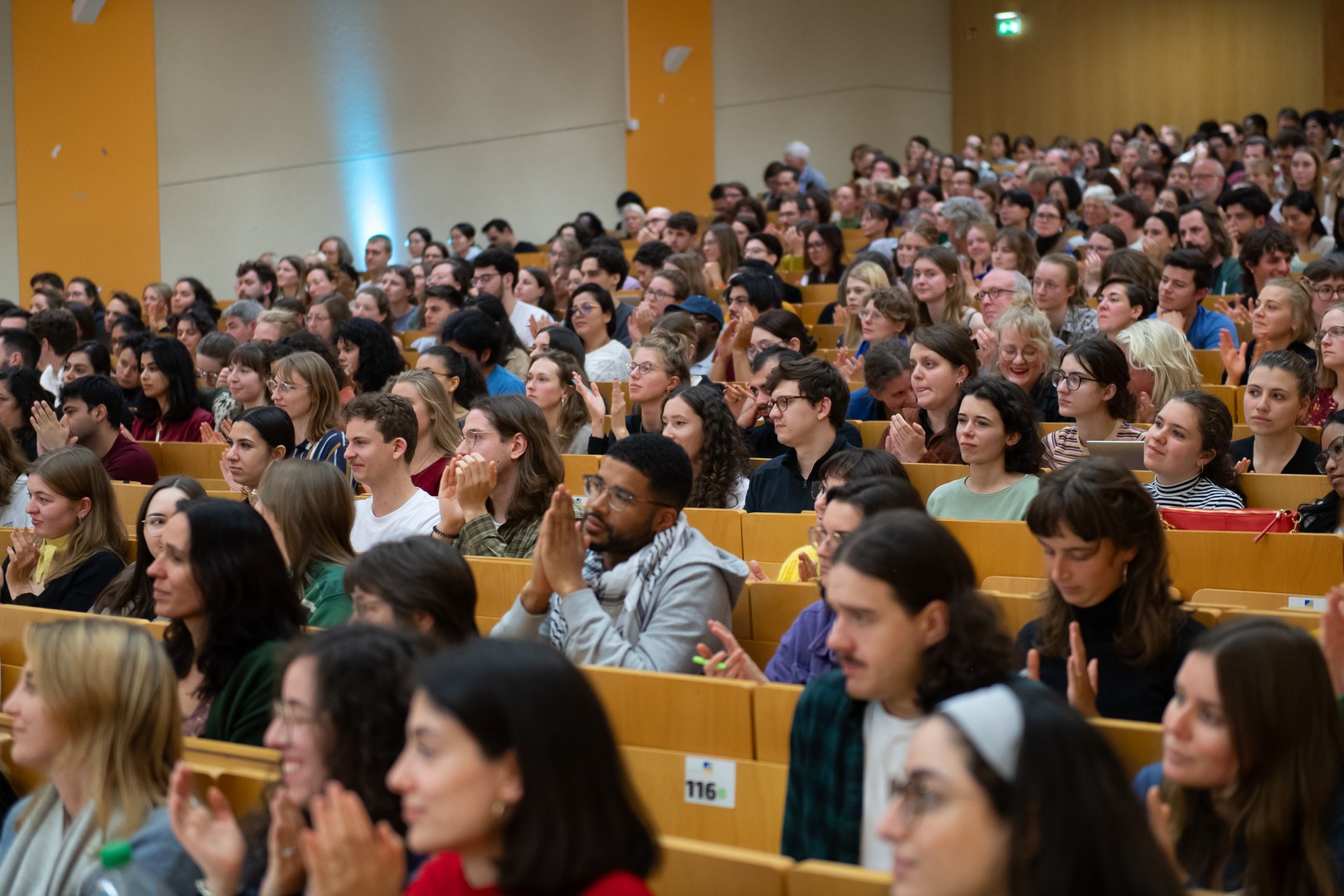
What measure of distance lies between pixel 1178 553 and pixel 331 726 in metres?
2.24

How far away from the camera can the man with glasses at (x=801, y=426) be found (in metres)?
4.23

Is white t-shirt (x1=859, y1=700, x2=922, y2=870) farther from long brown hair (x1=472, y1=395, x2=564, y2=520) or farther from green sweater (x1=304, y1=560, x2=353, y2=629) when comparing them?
long brown hair (x1=472, y1=395, x2=564, y2=520)

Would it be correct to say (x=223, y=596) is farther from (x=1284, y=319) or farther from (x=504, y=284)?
(x=504, y=284)

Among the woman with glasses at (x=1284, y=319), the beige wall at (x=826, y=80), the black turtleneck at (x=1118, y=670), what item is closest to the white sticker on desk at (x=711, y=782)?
the black turtleneck at (x=1118, y=670)

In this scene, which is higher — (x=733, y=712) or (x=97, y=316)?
(x=97, y=316)

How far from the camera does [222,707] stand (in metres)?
2.63

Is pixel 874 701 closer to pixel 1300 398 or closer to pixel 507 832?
pixel 507 832

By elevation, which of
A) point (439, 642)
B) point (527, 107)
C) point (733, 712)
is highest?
point (527, 107)

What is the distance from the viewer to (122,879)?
6.68 ft

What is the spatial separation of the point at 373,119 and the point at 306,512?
898 centimetres

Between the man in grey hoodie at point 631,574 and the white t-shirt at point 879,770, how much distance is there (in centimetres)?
86

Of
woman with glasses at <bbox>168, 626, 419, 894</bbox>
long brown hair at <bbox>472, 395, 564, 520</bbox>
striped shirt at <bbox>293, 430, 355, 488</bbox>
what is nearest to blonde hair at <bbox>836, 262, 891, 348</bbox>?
striped shirt at <bbox>293, 430, 355, 488</bbox>

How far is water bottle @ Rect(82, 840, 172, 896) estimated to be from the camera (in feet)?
6.66

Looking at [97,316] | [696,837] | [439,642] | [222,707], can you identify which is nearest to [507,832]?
[439,642]
